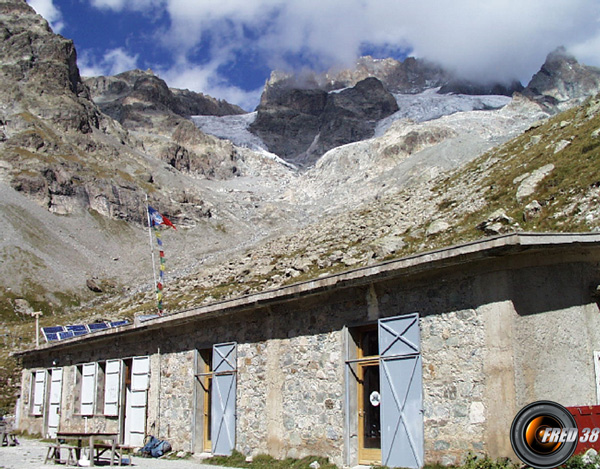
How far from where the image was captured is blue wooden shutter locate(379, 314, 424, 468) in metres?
10.4

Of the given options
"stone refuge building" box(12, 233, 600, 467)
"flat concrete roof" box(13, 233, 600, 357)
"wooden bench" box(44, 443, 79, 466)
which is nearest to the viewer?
"flat concrete roof" box(13, 233, 600, 357)

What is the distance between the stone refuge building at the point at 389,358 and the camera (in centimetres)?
962

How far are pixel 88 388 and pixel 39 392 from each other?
479 cm

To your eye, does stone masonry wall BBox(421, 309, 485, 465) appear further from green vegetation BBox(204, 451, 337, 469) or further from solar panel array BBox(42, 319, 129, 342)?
solar panel array BBox(42, 319, 129, 342)

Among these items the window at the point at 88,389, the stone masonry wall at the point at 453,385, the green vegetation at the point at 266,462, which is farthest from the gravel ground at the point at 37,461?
the stone masonry wall at the point at 453,385

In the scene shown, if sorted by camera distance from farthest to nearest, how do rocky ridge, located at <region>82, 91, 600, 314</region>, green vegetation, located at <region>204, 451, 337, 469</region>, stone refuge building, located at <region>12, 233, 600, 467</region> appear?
rocky ridge, located at <region>82, 91, 600, 314</region> → green vegetation, located at <region>204, 451, 337, 469</region> → stone refuge building, located at <region>12, 233, 600, 467</region>

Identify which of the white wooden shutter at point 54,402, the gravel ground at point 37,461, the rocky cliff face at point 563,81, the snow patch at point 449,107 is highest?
the rocky cliff face at point 563,81

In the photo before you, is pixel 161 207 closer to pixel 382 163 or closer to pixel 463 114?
pixel 382 163

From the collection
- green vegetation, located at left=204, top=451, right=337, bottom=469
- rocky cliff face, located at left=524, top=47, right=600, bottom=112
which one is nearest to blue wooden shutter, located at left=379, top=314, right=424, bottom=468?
Result: green vegetation, located at left=204, top=451, right=337, bottom=469

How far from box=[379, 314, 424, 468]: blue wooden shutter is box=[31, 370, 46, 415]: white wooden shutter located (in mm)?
16387

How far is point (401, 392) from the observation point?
35.5 ft

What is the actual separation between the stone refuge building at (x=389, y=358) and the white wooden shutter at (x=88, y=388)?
280cm

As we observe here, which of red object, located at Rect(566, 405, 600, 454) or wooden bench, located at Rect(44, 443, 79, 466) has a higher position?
red object, located at Rect(566, 405, 600, 454)

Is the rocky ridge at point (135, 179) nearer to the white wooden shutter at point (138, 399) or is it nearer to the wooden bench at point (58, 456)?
the white wooden shutter at point (138, 399)
